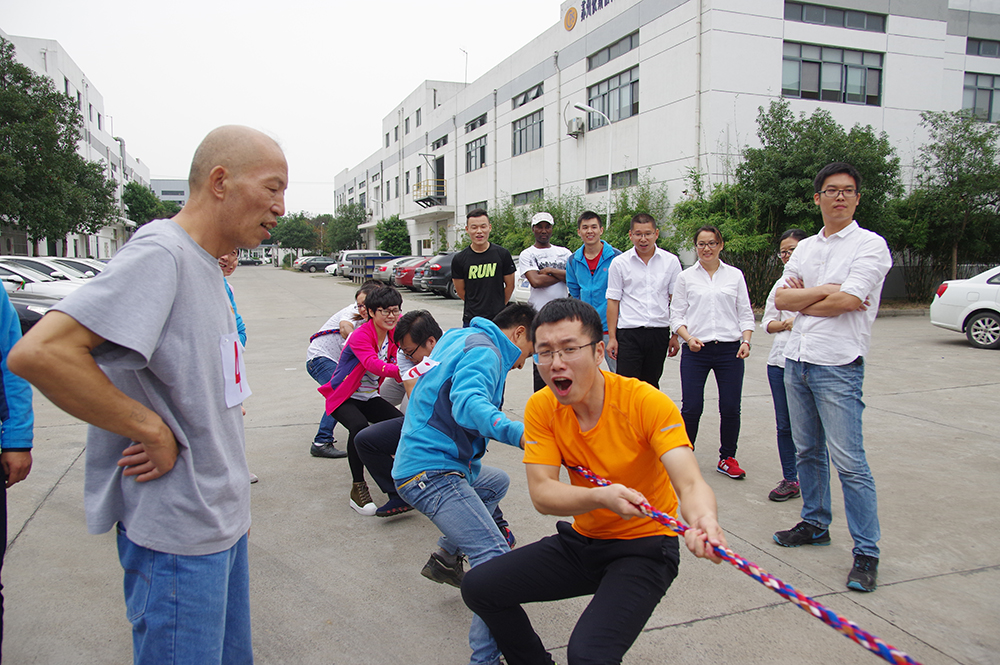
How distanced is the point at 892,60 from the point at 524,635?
23.1 m

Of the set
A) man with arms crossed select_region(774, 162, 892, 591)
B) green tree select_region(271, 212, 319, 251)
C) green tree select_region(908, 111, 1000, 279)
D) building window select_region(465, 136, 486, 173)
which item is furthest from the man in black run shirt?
green tree select_region(271, 212, 319, 251)

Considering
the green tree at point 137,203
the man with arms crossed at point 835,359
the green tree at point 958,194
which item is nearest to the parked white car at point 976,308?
the green tree at point 958,194

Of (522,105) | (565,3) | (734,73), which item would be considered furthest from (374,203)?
(734,73)

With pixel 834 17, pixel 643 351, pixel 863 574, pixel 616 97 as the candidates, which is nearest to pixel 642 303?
pixel 643 351

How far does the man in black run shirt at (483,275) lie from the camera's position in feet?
19.1

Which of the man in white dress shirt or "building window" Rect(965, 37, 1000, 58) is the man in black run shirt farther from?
"building window" Rect(965, 37, 1000, 58)

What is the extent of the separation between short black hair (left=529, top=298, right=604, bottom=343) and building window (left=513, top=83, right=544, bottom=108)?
89.6 feet

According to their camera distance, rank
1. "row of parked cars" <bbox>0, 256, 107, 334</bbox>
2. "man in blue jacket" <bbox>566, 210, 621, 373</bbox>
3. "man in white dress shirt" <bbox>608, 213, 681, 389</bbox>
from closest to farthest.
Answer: "man in white dress shirt" <bbox>608, 213, 681, 389</bbox>, "man in blue jacket" <bbox>566, 210, 621, 373</bbox>, "row of parked cars" <bbox>0, 256, 107, 334</bbox>

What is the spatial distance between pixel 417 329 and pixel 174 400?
7.27 feet

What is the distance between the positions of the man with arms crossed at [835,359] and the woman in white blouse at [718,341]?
43.0 inches

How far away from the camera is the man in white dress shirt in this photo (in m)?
5.10

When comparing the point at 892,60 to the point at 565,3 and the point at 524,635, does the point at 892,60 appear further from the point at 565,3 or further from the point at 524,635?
the point at 524,635

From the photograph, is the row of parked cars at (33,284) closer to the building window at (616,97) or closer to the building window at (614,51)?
the building window at (616,97)

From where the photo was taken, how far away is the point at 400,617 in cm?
286
